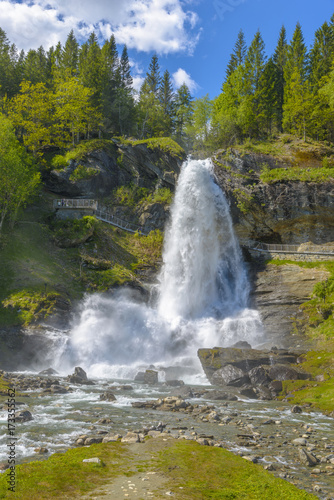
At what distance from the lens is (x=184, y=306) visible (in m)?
32.4

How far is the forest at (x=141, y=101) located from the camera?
42906 mm

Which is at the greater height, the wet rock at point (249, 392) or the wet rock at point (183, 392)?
the wet rock at point (183, 392)

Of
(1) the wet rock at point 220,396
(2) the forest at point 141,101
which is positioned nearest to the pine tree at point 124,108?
(2) the forest at point 141,101

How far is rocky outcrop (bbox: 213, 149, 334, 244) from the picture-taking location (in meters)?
35.8

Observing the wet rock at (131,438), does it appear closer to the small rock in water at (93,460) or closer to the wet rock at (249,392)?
the small rock in water at (93,460)

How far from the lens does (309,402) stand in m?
15.9

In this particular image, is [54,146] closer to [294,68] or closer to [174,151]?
[174,151]

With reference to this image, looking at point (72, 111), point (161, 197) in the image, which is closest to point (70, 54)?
point (72, 111)

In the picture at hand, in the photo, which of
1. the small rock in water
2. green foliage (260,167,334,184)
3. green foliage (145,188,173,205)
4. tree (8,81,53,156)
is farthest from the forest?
the small rock in water

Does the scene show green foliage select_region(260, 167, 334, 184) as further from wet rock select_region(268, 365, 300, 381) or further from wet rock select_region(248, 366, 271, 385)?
wet rock select_region(248, 366, 271, 385)

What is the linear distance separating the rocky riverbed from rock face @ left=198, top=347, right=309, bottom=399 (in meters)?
1.87

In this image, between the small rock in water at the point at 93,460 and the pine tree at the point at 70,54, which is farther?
the pine tree at the point at 70,54

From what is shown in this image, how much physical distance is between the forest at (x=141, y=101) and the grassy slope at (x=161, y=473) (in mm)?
29212

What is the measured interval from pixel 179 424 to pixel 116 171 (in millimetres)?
35384
